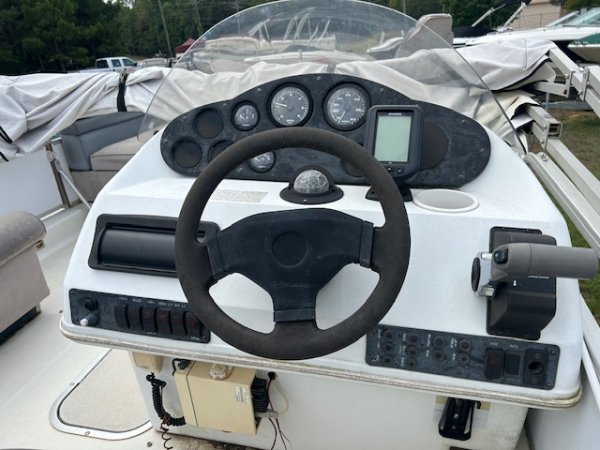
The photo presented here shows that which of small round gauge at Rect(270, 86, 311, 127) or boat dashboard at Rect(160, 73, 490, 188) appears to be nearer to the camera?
boat dashboard at Rect(160, 73, 490, 188)

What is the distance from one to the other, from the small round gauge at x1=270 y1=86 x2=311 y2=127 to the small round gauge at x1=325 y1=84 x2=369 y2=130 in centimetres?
7

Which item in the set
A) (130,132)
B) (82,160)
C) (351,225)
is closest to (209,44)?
(351,225)

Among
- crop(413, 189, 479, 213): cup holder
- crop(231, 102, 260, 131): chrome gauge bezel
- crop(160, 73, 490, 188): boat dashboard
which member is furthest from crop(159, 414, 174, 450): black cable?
crop(413, 189, 479, 213): cup holder

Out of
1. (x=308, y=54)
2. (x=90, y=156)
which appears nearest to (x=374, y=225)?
(x=308, y=54)

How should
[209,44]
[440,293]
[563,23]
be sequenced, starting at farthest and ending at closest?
[563,23]
[209,44]
[440,293]

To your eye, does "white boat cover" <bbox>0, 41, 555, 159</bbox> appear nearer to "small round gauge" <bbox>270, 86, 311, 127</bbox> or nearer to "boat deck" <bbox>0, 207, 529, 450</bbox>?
"small round gauge" <bbox>270, 86, 311, 127</bbox>

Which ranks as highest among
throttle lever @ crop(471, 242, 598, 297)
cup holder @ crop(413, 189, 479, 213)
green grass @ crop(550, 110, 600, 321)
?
throttle lever @ crop(471, 242, 598, 297)

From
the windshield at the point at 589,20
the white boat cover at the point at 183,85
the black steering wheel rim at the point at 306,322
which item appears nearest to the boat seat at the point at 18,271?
the white boat cover at the point at 183,85

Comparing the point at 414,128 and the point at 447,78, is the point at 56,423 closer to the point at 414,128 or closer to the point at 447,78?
the point at 414,128

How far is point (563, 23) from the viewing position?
959cm

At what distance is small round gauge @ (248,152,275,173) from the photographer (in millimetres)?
1350

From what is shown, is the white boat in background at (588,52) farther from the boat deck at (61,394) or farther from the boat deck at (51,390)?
the boat deck at (51,390)

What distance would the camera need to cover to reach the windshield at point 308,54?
1.54 meters

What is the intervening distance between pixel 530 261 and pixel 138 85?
9.84ft
